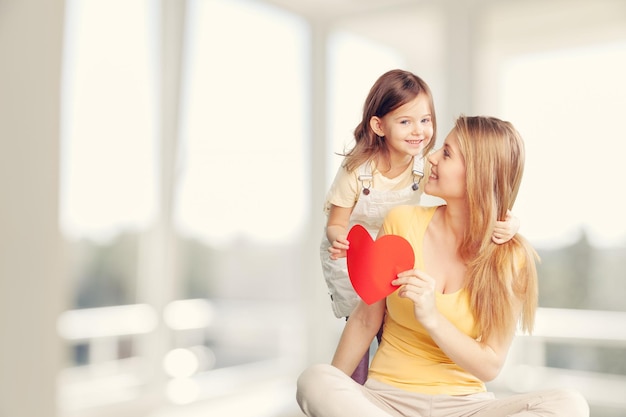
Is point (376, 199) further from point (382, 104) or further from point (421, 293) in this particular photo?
point (421, 293)

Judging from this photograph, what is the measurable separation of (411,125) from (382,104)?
8 cm

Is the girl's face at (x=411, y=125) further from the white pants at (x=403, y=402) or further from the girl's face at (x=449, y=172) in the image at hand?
the white pants at (x=403, y=402)

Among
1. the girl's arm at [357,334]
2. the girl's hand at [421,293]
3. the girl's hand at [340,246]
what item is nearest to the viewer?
the girl's hand at [421,293]

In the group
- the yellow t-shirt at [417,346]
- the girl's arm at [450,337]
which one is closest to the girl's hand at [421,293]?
the girl's arm at [450,337]

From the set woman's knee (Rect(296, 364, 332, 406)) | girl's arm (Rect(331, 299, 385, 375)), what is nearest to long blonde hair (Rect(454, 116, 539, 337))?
girl's arm (Rect(331, 299, 385, 375))

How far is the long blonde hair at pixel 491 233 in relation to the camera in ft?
4.52

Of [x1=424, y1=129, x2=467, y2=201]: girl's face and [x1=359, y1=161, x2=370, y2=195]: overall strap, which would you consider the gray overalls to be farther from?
[x1=424, y1=129, x2=467, y2=201]: girl's face

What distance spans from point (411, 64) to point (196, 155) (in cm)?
148

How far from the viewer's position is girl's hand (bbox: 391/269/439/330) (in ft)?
4.30

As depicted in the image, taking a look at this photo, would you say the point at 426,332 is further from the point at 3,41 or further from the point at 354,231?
the point at 3,41

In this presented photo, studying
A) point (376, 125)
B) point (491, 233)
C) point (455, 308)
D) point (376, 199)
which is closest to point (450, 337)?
point (455, 308)

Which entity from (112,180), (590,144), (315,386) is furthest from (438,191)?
(590,144)

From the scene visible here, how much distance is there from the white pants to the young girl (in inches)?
10.3

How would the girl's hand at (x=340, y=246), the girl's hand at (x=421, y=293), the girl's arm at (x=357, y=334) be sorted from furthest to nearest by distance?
1. the girl's arm at (x=357, y=334)
2. the girl's hand at (x=340, y=246)
3. the girl's hand at (x=421, y=293)
